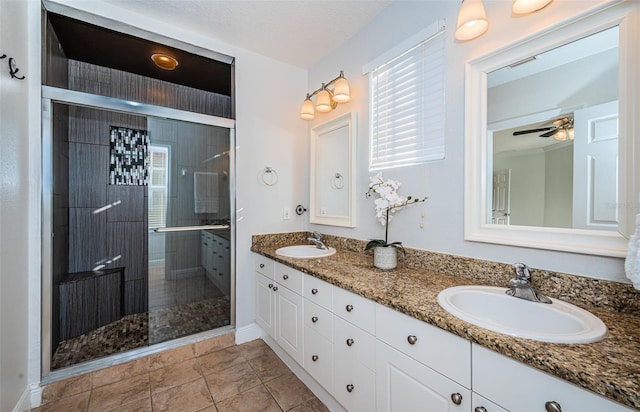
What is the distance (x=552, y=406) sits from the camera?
66 centimetres

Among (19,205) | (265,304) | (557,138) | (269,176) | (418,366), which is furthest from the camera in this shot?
(269,176)

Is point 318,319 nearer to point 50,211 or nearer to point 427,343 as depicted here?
point 427,343

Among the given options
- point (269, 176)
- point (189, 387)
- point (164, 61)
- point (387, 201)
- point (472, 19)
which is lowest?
point (189, 387)

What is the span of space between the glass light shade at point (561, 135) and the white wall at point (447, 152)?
37cm

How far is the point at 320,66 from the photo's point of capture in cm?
247

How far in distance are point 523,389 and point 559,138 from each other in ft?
3.22

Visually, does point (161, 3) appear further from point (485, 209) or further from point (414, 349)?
point (414, 349)

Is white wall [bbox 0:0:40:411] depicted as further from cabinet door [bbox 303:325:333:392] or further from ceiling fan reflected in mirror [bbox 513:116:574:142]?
ceiling fan reflected in mirror [bbox 513:116:574:142]

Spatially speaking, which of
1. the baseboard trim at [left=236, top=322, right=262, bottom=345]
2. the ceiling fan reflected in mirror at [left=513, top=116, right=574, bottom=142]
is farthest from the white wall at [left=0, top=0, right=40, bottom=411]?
the ceiling fan reflected in mirror at [left=513, top=116, right=574, bottom=142]

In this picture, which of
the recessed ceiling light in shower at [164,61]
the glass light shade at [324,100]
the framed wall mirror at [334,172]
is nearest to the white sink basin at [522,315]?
the framed wall mirror at [334,172]

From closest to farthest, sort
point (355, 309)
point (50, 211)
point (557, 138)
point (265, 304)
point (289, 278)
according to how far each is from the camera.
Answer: point (557, 138) → point (355, 309) → point (50, 211) → point (289, 278) → point (265, 304)

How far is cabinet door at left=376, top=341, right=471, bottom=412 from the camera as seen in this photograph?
2.87 feet

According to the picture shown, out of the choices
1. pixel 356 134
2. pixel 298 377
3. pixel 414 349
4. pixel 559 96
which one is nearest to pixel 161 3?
pixel 356 134

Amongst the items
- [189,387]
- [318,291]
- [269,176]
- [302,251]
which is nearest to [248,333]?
[189,387]
